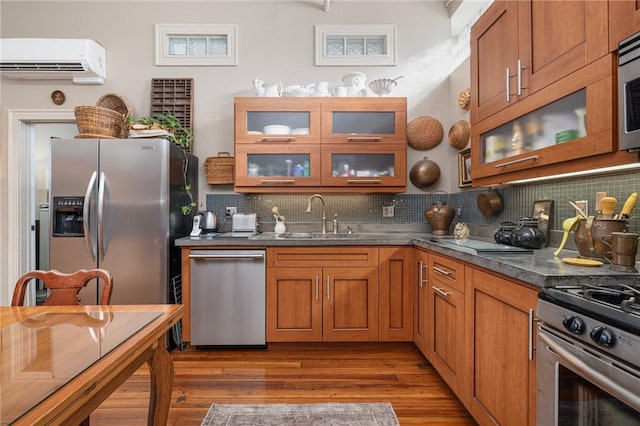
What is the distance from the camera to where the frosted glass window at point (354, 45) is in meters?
3.36

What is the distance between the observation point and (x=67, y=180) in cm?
263

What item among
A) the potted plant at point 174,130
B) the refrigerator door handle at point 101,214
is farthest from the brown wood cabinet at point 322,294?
the refrigerator door handle at point 101,214

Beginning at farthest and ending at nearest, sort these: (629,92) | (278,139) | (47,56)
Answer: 1. (47,56)
2. (278,139)
3. (629,92)

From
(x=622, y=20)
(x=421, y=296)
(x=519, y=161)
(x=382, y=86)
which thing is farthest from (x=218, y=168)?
(x=622, y=20)

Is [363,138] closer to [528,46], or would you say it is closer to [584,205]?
[528,46]

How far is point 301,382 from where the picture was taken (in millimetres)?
2223

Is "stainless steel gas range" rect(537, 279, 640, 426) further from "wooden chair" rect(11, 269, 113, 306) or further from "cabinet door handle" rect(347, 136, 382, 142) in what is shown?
"cabinet door handle" rect(347, 136, 382, 142)

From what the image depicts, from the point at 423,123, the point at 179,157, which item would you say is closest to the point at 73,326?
the point at 179,157

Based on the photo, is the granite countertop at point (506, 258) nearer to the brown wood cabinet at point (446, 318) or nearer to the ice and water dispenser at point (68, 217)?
the brown wood cabinet at point (446, 318)

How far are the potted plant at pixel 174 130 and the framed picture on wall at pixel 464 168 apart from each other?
7.92 feet

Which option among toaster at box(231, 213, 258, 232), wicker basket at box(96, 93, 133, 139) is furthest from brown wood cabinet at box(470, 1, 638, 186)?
wicker basket at box(96, 93, 133, 139)

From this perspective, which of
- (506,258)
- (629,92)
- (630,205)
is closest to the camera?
(629,92)

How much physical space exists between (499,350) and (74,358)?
1.51 meters

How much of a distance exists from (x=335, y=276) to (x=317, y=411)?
1.01 metres
